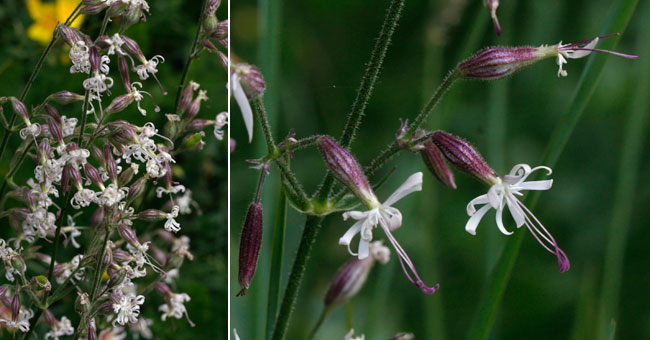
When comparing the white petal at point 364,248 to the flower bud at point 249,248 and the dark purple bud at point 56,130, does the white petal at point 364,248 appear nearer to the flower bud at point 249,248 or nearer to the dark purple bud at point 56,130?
the flower bud at point 249,248

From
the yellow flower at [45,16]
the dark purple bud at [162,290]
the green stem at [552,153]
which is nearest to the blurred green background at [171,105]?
the yellow flower at [45,16]

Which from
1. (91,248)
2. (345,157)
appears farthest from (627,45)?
(91,248)

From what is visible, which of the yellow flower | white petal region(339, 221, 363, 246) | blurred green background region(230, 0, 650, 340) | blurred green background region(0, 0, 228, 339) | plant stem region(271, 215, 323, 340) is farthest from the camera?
blurred green background region(230, 0, 650, 340)

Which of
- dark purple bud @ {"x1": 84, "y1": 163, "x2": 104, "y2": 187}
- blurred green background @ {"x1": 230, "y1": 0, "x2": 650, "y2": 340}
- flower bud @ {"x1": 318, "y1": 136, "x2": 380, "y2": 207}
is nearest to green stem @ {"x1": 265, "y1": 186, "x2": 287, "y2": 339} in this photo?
flower bud @ {"x1": 318, "y1": 136, "x2": 380, "y2": 207}

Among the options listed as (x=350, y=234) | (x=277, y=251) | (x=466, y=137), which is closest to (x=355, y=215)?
(x=350, y=234)

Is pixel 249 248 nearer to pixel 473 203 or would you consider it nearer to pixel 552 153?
pixel 473 203

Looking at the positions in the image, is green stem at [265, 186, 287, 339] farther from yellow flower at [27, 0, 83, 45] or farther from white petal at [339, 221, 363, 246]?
yellow flower at [27, 0, 83, 45]
